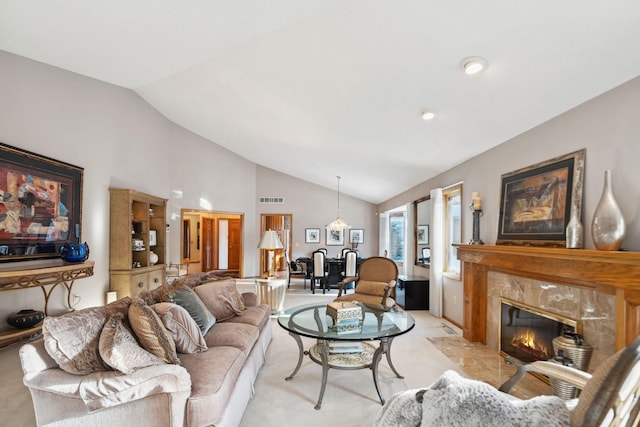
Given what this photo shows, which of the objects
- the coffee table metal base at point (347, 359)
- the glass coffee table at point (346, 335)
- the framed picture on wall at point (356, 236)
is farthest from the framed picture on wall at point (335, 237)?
the coffee table metal base at point (347, 359)

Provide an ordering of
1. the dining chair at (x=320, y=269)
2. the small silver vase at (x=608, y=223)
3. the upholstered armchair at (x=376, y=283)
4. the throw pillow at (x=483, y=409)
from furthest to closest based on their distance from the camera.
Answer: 1. the dining chair at (x=320, y=269)
2. the upholstered armchair at (x=376, y=283)
3. the small silver vase at (x=608, y=223)
4. the throw pillow at (x=483, y=409)

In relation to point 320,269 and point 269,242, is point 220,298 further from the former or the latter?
point 320,269

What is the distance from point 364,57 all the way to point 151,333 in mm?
2451

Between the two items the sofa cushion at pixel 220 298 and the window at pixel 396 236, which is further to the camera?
the window at pixel 396 236

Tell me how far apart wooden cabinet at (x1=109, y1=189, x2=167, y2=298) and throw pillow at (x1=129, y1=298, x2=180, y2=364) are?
339 centimetres

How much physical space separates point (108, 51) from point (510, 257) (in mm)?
4694

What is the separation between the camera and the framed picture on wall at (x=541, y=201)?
2.54 meters

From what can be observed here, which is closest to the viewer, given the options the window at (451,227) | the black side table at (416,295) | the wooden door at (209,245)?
the window at (451,227)

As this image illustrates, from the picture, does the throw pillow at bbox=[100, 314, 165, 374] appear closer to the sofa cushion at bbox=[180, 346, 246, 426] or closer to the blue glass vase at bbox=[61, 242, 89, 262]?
the sofa cushion at bbox=[180, 346, 246, 426]

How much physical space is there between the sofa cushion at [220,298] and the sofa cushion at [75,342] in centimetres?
131

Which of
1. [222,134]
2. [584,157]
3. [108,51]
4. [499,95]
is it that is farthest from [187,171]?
[584,157]

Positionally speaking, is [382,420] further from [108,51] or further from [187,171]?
[187,171]

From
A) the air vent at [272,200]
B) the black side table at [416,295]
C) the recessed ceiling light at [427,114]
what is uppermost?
the recessed ceiling light at [427,114]

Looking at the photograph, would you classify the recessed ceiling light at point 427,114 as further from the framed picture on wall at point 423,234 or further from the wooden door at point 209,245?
the wooden door at point 209,245
